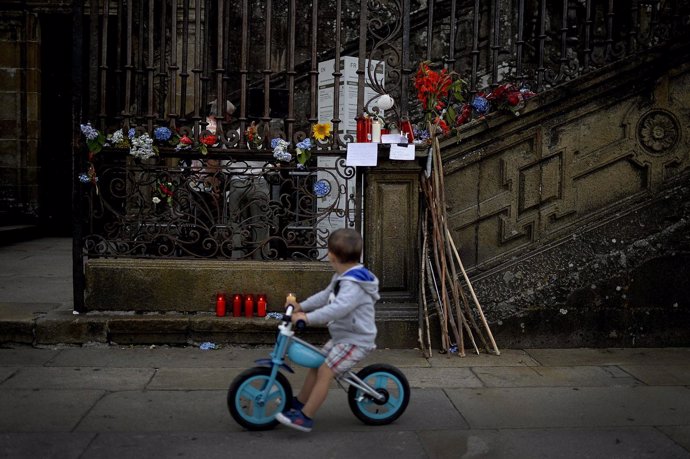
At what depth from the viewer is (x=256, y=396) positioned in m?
4.23

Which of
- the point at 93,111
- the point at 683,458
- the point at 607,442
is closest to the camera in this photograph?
the point at 683,458

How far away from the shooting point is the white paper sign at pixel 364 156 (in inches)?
253

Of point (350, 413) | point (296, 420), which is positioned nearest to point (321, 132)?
point (350, 413)

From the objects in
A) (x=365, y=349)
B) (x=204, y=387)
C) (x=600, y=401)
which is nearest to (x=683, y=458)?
(x=600, y=401)

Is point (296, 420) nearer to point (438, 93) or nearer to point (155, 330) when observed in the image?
point (155, 330)

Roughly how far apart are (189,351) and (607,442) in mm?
3649

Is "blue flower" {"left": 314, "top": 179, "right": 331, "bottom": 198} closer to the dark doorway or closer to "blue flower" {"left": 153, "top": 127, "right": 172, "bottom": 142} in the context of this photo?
"blue flower" {"left": 153, "top": 127, "right": 172, "bottom": 142}

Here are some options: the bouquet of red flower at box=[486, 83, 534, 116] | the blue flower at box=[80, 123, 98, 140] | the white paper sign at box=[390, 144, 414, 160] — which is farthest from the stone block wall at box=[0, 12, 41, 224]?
the bouquet of red flower at box=[486, 83, 534, 116]

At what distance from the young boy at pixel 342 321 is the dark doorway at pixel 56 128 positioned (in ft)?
34.5

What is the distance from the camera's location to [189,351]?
629 centimetres

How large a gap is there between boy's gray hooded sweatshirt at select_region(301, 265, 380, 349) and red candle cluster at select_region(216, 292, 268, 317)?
2.29m

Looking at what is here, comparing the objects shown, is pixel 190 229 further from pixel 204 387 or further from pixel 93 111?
pixel 204 387

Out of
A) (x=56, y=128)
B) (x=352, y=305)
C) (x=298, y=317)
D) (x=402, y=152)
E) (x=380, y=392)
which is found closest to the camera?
(x=298, y=317)

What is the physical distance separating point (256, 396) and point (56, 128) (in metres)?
10.9
